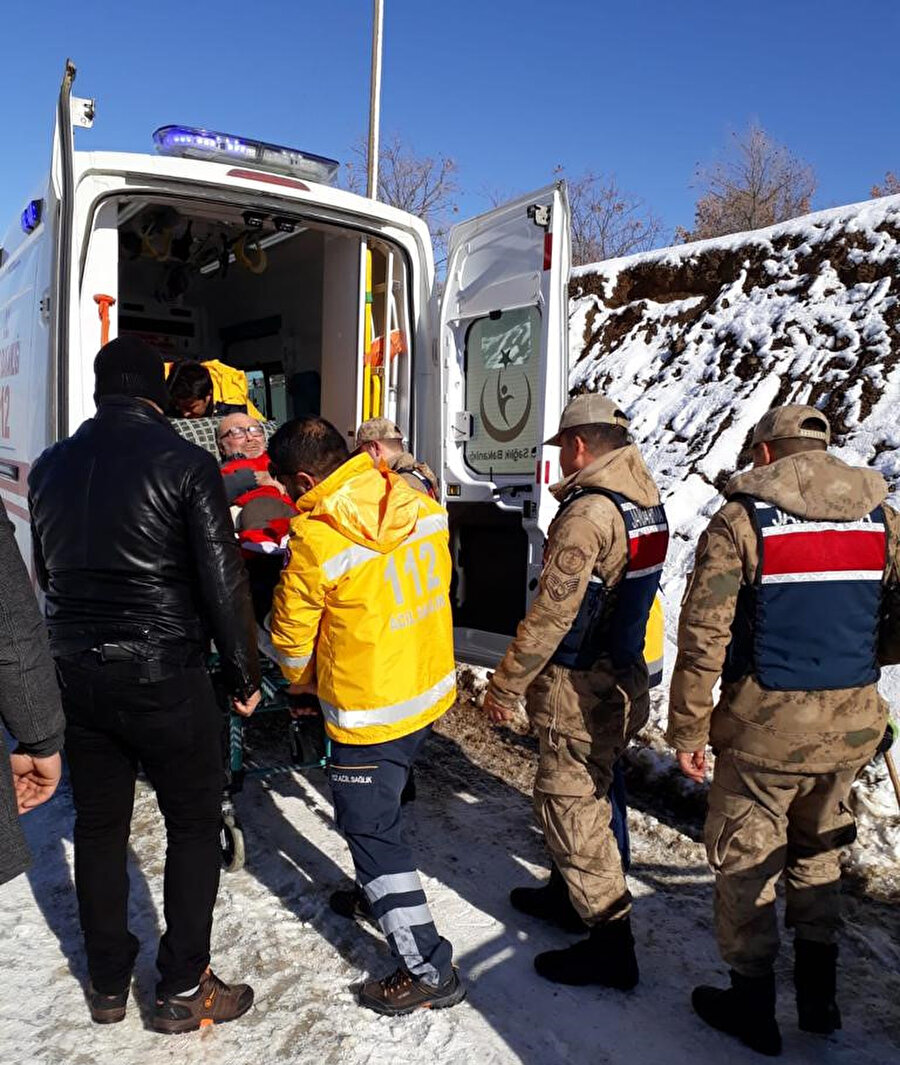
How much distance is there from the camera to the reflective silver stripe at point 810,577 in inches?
89.9

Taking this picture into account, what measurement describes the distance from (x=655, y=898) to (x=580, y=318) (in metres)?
7.72

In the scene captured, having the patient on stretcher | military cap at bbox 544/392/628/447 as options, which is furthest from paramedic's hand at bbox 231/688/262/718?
military cap at bbox 544/392/628/447

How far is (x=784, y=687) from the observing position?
233 cm

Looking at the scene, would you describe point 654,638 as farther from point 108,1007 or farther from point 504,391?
point 108,1007

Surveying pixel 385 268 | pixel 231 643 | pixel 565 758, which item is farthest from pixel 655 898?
pixel 385 268

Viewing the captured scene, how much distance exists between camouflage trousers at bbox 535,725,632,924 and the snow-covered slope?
9.75 feet

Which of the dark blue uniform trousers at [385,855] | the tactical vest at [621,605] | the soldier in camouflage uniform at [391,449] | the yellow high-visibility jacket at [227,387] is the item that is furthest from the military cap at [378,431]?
the dark blue uniform trousers at [385,855]

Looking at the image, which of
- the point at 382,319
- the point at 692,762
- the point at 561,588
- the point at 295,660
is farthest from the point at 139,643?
the point at 382,319

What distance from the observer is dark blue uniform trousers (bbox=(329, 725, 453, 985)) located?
7.89ft

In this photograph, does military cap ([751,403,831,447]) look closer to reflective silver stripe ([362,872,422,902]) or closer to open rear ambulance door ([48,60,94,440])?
reflective silver stripe ([362,872,422,902])

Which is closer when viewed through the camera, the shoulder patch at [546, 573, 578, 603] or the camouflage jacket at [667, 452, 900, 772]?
the camouflage jacket at [667, 452, 900, 772]

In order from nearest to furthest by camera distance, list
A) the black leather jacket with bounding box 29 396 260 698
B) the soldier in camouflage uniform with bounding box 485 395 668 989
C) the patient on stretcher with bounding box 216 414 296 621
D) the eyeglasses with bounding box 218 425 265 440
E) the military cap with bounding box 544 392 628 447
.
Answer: the black leather jacket with bounding box 29 396 260 698 → the soldier in camouflage uniform with bounding box 485 395 668 989 → the military cap with bounding box 544 392 628 447 → the patient on stretcher with bounding box 216 414 296 621 → the eyeglasses with bounding box 218 425 265 440

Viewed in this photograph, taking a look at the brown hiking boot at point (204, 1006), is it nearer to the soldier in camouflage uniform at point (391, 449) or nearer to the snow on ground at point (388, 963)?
the snow on ground at point (388, 963)

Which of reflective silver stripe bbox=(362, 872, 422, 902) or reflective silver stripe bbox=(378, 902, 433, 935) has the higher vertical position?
reflective silver stripe bbox=(362, 872, 422, 902)
